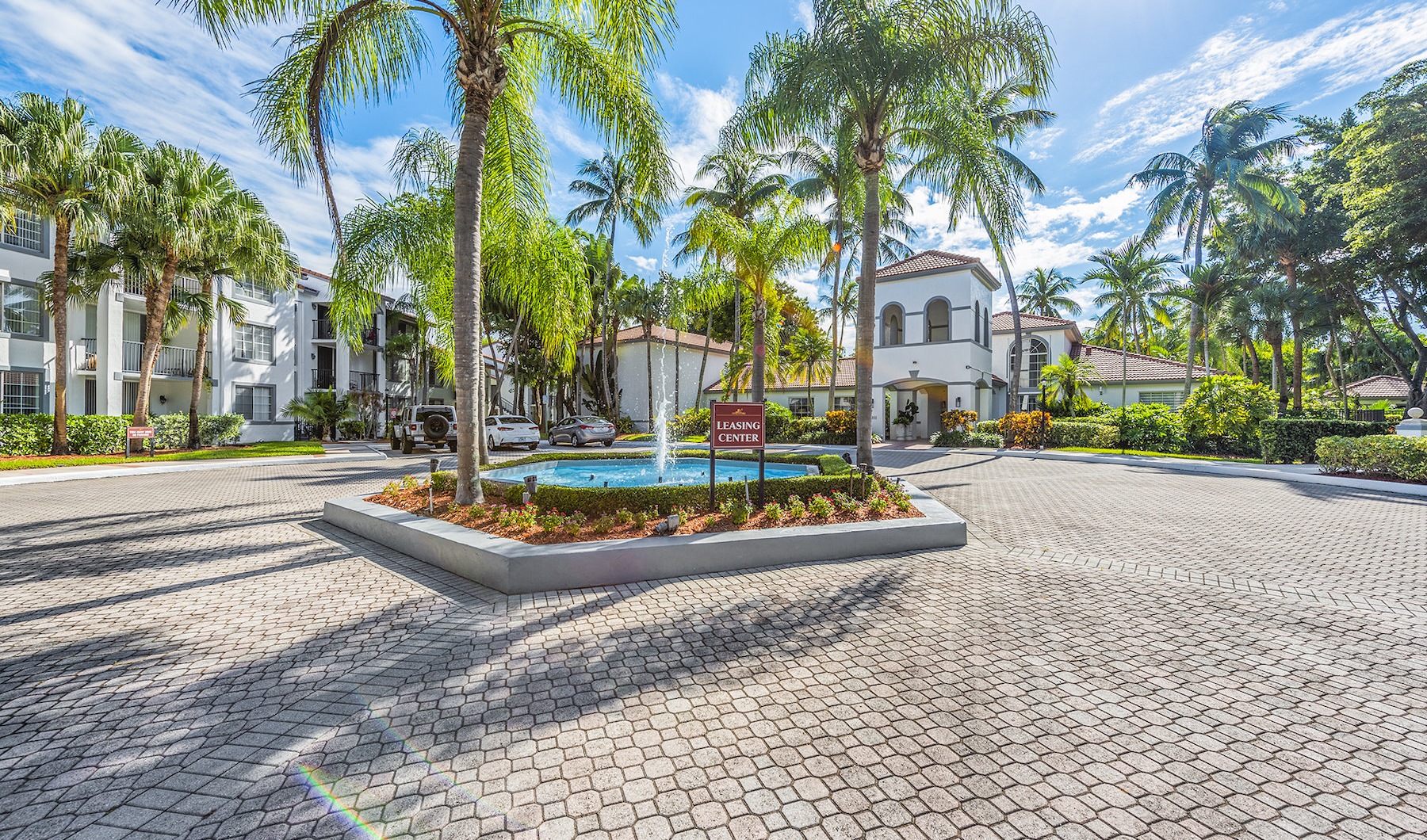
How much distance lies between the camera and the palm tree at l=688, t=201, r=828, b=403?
15.7m

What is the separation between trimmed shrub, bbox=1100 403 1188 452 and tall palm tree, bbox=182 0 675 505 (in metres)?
21.4

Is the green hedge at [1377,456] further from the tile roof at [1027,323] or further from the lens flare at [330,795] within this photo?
the tile roof at [1027,323]

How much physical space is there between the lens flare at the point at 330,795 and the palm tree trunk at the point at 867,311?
355 inches

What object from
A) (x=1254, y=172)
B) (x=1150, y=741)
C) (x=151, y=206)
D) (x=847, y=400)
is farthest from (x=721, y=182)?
(x=1150, y=741)

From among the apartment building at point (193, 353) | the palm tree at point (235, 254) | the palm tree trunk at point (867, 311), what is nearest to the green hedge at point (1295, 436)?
the palm tree trunk at point (867, 311)

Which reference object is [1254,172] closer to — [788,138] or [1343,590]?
[788,138]

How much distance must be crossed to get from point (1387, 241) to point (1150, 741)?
2915cm

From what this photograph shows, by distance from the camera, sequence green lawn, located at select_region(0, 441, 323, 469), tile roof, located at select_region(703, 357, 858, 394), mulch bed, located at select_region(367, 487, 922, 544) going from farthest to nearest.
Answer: tile roof, located at select_region(703, 357, 858, 394)
green lawn, located at select_region(0, 441, 323, 469)
mulch bed, located at select_region(367, 487, 922, 544)

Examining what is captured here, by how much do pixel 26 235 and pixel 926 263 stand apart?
3559 centimetres

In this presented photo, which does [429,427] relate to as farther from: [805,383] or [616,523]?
[805,383]

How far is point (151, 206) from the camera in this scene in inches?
720

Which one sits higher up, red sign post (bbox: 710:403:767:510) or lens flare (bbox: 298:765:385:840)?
red sign post (bbox: 710:403:767:510)

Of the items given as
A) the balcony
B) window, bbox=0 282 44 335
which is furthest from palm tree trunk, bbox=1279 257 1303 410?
window, bbox=0 282 44 335

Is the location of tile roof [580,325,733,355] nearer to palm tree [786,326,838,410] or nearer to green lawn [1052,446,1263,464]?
palm tree [786,326,838,410]
